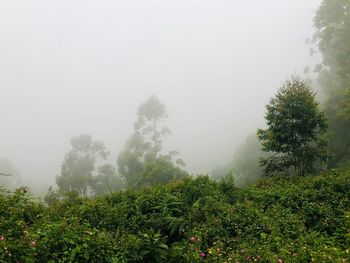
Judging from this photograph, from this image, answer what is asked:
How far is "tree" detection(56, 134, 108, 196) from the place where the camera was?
53.8 m

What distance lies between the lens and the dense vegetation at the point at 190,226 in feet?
23.9

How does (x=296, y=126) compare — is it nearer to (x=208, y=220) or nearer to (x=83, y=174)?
(x=208, y=220)

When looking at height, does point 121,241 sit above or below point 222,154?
below

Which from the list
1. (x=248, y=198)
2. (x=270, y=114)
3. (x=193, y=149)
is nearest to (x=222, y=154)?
(x=193, y=149)

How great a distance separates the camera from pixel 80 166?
5744cm

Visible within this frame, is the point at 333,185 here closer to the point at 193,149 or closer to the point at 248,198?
the point at 248,198

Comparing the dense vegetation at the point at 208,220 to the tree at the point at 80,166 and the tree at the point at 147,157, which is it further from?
the tree at the point at 80,166

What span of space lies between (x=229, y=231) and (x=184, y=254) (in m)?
1.96

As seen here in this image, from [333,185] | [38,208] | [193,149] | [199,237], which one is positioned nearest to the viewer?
[199,237]

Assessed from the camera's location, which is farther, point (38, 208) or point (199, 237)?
point (38, 208)

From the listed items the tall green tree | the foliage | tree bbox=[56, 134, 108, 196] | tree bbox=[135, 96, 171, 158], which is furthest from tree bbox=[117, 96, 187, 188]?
the tall green tree

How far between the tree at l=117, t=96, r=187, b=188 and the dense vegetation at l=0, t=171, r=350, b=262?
18.3 m

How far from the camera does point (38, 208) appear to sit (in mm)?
11133

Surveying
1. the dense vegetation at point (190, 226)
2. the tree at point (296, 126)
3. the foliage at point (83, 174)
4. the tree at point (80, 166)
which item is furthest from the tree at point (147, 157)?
the dense vegetation at point (190, 226)
